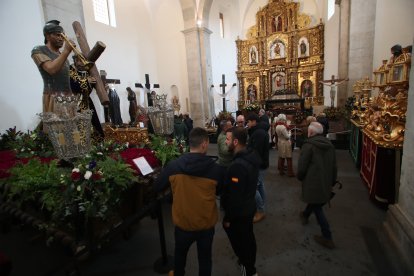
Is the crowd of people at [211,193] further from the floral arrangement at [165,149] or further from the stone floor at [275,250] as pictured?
the floral arrangement at [165,149]

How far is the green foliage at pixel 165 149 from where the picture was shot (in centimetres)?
289

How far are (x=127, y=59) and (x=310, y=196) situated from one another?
10215 mm

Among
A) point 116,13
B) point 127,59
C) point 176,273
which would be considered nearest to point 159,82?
point 127,59

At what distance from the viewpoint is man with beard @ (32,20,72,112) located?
270 centimetres

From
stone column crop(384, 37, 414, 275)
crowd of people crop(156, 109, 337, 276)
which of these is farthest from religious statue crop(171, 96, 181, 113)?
stone column crop(384, 37, 414, 275)

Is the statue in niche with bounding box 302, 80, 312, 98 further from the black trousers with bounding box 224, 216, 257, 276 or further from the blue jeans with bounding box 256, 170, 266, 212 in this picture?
the black trousers with bounding box 224, 216, 257, 276

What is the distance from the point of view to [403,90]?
15.5 ft

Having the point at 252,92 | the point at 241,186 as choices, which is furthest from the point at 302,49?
the point at 241,186

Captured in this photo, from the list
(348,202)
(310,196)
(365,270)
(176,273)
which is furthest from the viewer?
(348,202)

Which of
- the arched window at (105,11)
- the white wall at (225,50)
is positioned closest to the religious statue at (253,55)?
the white wall at (225,50)

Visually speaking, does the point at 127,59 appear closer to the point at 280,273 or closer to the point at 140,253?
the point at 140,253

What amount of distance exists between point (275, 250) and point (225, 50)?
15.7m

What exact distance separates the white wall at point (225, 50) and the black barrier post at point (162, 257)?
12.6m

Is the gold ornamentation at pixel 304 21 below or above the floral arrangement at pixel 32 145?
above
